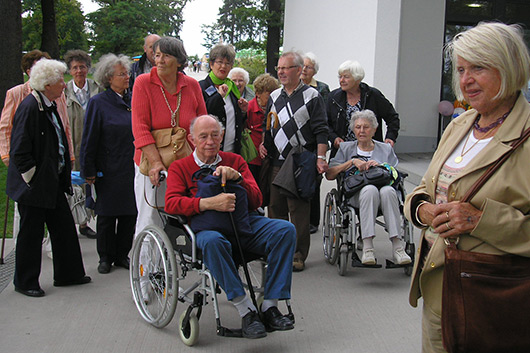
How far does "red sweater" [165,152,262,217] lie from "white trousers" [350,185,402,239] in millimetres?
1275

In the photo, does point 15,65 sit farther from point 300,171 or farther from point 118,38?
point 118,38

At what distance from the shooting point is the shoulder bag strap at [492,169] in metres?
2.02

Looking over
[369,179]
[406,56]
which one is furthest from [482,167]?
[406,56]

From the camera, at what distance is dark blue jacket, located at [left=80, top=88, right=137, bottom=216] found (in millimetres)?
5129

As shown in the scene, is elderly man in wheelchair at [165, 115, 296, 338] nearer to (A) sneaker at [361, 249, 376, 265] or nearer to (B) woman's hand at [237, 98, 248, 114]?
(A) sneaker at [361, 249, 376, 265]

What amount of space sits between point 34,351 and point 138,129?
168 cm

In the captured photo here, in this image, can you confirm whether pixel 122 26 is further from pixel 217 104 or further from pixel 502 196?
pixel 502 196

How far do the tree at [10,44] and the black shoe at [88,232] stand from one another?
5.13m

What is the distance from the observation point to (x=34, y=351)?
11.9 ft

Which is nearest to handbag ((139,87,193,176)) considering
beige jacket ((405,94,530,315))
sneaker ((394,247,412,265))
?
sneaker ((394,247,412,265))

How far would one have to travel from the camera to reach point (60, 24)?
29.1m

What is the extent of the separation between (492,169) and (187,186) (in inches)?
92.0

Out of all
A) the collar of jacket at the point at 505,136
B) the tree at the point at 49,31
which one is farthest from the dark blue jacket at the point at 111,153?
the tree at the point at 49,31

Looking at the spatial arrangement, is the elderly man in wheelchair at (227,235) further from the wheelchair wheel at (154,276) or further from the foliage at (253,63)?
the foliage at (253,63)
